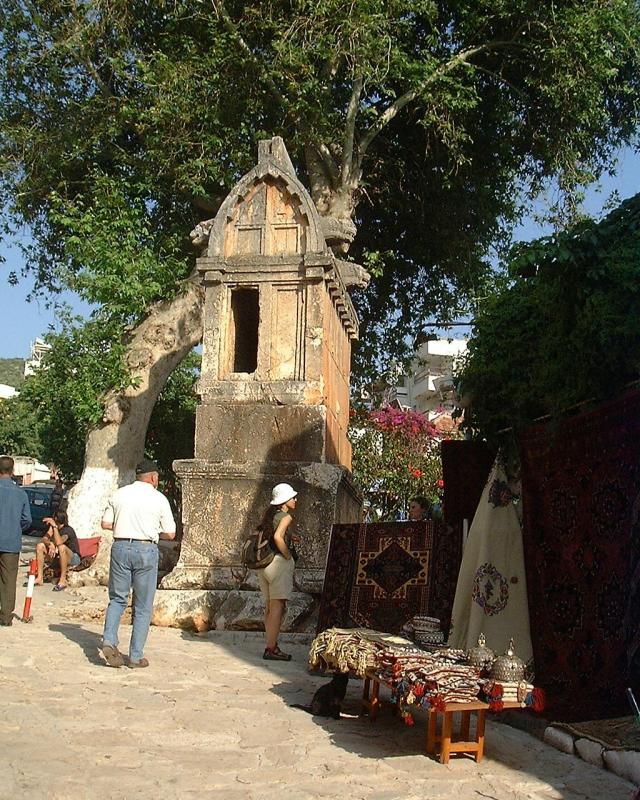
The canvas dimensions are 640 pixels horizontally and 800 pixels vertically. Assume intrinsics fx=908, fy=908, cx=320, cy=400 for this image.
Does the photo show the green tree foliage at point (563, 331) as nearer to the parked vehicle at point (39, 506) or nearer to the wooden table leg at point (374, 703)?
the wooden table leg at point (374, 703)

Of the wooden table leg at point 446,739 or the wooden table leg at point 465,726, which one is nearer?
the wooden table leg at point 446,739

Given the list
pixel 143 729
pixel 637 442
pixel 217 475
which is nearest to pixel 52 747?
pixel 143 729

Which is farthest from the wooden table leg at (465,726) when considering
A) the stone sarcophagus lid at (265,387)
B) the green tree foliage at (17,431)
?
the green tree foliage at (17,431)

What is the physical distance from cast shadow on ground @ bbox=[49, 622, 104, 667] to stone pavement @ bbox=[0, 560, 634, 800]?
0.05m

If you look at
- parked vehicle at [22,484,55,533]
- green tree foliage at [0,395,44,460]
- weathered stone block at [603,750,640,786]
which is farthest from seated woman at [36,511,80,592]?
green tree foliage at [0,395,44,460]

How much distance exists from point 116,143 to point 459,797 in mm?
15931

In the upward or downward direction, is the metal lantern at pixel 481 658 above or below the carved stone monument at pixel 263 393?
below

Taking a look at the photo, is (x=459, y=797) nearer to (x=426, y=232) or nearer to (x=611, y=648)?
(x=611, y=648)

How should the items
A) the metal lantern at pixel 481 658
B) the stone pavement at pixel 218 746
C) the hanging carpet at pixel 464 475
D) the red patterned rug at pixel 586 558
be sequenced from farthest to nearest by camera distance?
the hanging carpet at pixel 464 475 → the red patterned rug at pixel 586 558 → the metal lantern at pixel 481 658 → the stone pavement at pixel 218 746

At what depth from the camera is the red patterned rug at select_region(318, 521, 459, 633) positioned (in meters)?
7.60

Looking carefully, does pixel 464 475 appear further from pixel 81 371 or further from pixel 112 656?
pixel 81 371

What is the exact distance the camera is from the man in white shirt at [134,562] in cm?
762

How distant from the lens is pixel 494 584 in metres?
7.00

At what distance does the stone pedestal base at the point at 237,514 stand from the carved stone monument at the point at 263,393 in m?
0.01
